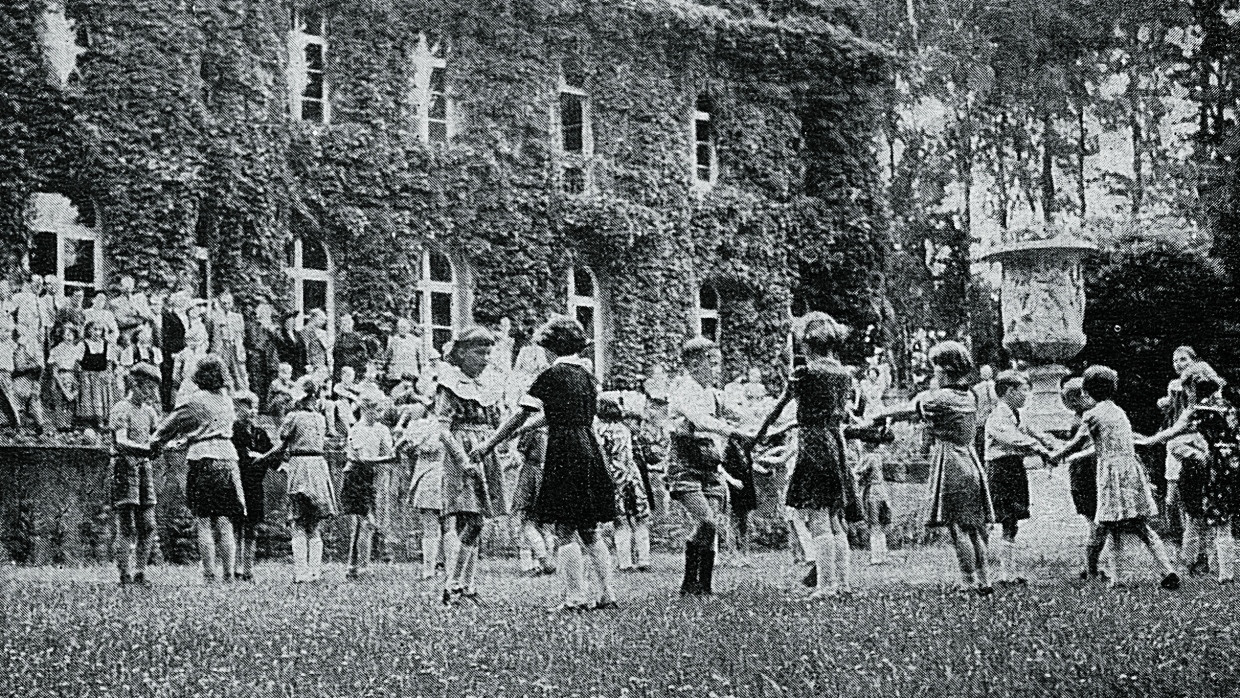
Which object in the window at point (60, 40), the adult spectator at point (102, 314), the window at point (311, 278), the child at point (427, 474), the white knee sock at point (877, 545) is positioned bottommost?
the white knee sock at point (877, 545)

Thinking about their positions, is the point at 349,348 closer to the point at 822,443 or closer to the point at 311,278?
the point at 311,278

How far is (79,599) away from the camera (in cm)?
520

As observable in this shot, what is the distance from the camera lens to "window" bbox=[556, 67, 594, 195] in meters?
6.47

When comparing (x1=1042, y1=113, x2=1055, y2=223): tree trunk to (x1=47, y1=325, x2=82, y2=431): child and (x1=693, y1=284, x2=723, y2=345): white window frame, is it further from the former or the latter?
(x1=47, y1=325, x2=82, y2=431): child

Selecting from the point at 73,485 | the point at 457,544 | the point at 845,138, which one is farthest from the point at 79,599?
the point at 845,138

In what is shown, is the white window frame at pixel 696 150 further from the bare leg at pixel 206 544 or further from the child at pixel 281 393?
the bare leg at pixel 206 544

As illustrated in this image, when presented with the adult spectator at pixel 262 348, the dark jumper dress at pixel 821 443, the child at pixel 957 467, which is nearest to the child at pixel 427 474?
the adult spectator at pixel 262 348

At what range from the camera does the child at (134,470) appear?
5.82 meters

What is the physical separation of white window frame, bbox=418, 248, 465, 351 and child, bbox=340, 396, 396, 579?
14.8 inches

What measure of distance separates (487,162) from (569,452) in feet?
5.06

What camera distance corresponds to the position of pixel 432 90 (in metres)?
6.57

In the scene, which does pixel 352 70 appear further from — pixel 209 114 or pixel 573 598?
pixel 573 598

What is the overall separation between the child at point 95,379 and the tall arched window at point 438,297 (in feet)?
4.23

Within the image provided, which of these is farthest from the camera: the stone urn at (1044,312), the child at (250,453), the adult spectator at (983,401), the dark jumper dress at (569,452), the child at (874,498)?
the stone urn at (1044,312)
